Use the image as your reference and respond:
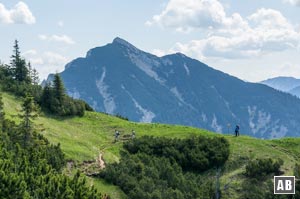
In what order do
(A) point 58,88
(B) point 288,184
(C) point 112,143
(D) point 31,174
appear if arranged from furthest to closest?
(A) point 58,88 < (C) point 112,143 < (D) point 31,174 < (B) point 288,184

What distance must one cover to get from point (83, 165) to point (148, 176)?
983cm

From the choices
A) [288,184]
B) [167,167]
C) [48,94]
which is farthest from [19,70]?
[288,184]

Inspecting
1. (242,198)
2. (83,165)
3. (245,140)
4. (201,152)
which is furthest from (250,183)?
(83,165)

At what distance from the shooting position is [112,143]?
82125 mm

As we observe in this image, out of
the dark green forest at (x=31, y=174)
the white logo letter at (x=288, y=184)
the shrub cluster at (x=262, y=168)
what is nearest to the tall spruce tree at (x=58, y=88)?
the dark green forest at (x=31, y=174)

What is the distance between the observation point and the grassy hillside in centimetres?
6862

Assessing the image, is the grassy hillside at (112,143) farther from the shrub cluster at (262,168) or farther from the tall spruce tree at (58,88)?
the tall spruce tree at (58,88)

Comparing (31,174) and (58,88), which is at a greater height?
(58,88)

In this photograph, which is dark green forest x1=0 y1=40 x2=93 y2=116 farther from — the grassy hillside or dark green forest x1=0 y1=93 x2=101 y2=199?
dark green forest x1=0 y1=93 x2=101 y2=199

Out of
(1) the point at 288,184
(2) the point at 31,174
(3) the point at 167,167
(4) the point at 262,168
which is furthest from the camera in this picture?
→ (4) the point at 262,168

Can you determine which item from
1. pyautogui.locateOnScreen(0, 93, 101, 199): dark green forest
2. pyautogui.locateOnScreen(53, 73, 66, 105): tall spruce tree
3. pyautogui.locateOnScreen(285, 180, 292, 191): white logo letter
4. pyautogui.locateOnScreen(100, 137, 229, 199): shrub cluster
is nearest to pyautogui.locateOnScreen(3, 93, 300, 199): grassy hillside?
pyautogui.locateOnScreen(100, 137, 229, 199): shrub cluster

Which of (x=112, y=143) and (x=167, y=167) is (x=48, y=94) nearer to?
(x=112, y=143)

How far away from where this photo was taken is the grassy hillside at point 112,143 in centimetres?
6862

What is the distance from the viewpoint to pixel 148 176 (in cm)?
6228
